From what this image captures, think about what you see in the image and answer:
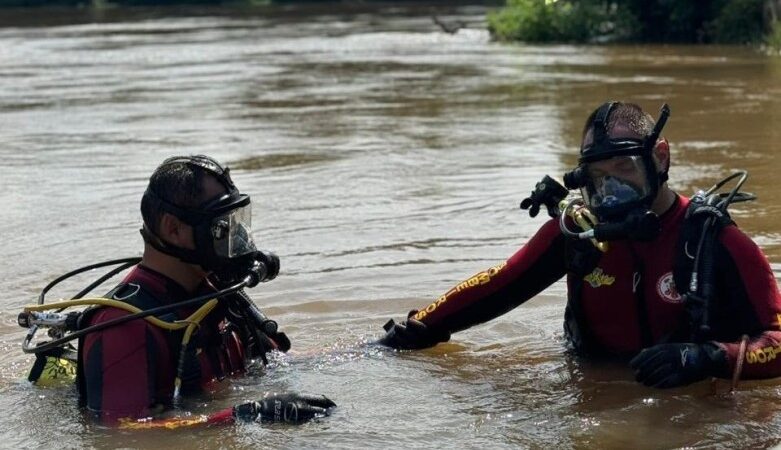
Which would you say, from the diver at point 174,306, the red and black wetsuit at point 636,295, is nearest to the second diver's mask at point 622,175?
the red and black wetsuit at point 636,295

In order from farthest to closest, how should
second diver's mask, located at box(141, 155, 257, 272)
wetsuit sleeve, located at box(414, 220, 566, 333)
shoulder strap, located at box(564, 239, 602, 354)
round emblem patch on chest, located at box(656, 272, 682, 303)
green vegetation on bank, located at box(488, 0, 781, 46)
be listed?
green vegetation on bank, located at box(488, 0, 781, 46) → wetsuit sleeve, located at box(414, 220, 566, 333) → shoulder strap, located at box(564, 239, 602, 354) → round emblem patch on chest, located at box(656, 272, 682, 303) → second diver's mask, located at box(141, 155, 257, 272)

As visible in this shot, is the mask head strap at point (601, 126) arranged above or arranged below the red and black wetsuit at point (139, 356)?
above

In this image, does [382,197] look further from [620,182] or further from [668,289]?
[620,182]

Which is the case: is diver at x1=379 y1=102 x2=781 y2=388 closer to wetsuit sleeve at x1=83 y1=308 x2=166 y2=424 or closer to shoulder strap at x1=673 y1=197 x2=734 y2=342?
shoulder strap at x1=673 y1=197 x2=734 y2=342

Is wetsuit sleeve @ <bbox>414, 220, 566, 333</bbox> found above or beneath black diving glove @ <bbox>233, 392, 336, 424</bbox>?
above

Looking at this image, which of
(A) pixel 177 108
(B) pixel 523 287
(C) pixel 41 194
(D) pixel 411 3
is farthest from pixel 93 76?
(D) pixel 411 3

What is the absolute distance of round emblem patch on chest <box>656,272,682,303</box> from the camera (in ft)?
14.3

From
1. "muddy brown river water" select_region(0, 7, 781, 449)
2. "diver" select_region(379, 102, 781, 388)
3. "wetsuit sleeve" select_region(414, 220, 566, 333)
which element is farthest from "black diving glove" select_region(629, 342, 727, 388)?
"wetsuit sleeve" select_region(414, 220, 566, 333)

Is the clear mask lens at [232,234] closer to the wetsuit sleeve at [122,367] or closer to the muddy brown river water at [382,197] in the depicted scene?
the wetsuit sleeve at [122,367]

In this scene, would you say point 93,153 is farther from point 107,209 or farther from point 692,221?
point 692,221

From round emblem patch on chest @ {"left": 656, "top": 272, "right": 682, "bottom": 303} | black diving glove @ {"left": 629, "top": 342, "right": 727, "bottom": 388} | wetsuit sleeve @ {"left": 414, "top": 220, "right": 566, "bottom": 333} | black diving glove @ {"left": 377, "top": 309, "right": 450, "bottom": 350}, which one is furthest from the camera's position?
black diving glove @ {"left": 377, "top": 309, "right": 450, "bottom": 350}

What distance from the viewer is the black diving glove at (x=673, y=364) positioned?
3.95 meters

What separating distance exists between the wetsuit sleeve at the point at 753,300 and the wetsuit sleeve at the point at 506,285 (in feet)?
2.31

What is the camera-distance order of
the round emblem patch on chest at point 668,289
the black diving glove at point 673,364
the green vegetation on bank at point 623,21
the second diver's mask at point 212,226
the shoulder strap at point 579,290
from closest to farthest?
1. the black diving glove at point 673,364
2. the second diver's mask at point 212,226
3. the round emblem patch on chest at point 668,289
4. the shoulder strap at point 579,290
5. the green vegetation on bank at point 623,21
